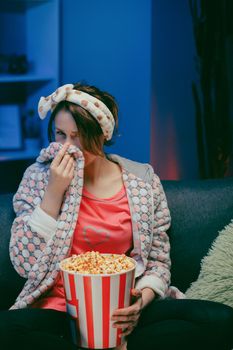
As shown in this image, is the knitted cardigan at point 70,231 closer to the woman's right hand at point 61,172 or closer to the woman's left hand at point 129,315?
the woman's right hand at point 61,172

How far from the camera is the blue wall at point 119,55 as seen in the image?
310cm

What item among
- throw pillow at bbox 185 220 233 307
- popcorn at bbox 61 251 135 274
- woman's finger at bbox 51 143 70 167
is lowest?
throw pillow at bbox 185 220 233 307

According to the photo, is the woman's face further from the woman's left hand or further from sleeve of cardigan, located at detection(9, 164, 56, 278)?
the woman's left hand

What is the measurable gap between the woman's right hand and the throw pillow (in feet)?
2.01

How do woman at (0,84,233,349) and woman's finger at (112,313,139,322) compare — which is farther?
woman at (0,84,233,349)

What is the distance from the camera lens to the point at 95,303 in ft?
5.23

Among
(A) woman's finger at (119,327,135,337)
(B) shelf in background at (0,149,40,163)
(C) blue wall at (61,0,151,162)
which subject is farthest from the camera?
(B) shelf in background at (0,149,40,163)

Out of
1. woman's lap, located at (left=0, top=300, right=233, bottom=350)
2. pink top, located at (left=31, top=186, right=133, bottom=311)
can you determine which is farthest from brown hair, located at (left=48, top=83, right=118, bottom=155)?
woman's lap, located at (left=0, top=300, right=233, bottom=350)

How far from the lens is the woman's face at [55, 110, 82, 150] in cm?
192

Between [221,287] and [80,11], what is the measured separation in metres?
1.76

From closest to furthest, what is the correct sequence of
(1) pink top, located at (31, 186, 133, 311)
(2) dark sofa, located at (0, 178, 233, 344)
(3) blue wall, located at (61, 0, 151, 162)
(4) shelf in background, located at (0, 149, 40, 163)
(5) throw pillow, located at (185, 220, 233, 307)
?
(1) pink top, located at (31, 186, 133, 311), (5) throw pillow, located at (185, 220, 233, 307), (2) dark sofa, located at (0, 178, 233, 344), (3) blue wall, located at (61, 0, 151, 162), (4) shelf in background, located at (0, 149, 40, 163)

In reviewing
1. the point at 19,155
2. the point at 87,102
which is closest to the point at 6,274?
the point at 87,102

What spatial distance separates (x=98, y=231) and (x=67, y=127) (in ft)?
1.11

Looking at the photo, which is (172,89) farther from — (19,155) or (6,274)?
(6,274)
